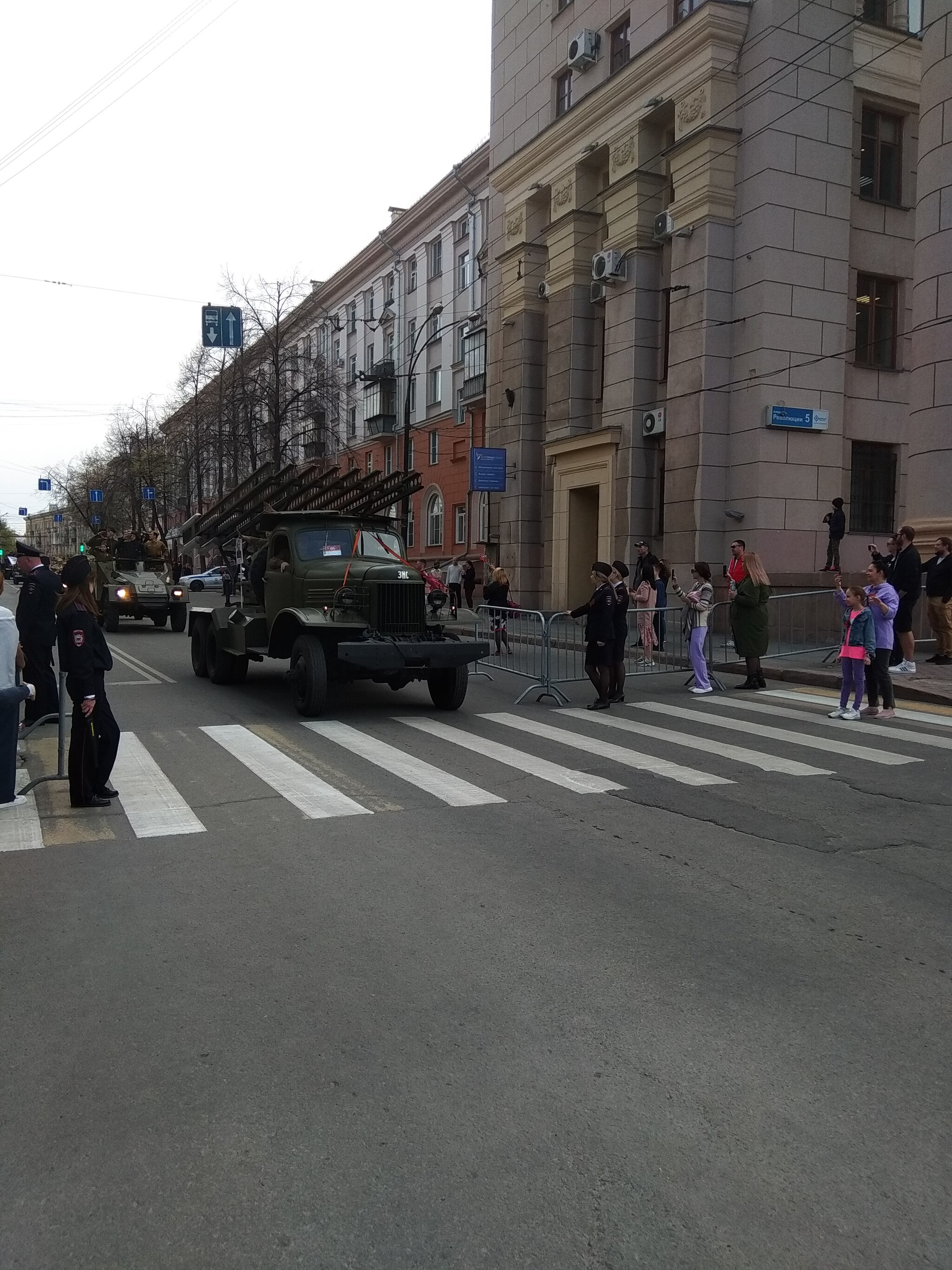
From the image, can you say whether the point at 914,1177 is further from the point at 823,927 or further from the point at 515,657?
the point at 515,657

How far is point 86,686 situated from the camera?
24.3ft

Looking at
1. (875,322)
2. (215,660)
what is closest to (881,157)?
(875,322)

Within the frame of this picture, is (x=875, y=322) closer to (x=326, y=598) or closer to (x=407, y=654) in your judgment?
(x=326, y=598)

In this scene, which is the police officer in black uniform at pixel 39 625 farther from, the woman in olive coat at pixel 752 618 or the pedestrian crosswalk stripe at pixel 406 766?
the woman in olive coat at pixel 752 618

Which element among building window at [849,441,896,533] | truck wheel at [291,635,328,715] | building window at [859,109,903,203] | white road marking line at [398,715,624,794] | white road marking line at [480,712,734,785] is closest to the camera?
white road marking line at [398,715,624,794]

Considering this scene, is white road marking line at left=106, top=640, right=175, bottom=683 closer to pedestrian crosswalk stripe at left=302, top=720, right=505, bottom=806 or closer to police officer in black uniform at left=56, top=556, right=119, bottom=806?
pedestrian crosswalk stripe at left=302, top=720, right=505, bottom=806

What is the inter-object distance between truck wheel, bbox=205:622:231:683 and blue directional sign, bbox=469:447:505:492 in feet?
50.8

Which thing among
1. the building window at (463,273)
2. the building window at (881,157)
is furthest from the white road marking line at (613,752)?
the building window at (463,273)

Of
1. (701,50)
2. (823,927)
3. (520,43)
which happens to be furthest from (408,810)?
(520,43)

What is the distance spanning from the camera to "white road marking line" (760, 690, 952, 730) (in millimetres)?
11711

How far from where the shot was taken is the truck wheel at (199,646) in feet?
51.5

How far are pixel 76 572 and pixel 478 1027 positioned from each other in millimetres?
4837

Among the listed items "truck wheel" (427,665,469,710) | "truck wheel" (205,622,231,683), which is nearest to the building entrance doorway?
"truck wheel" (205,622,231,683)

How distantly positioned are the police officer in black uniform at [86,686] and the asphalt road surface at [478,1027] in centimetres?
30
